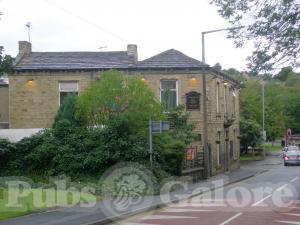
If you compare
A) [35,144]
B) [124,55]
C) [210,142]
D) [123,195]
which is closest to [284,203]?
[123,195]

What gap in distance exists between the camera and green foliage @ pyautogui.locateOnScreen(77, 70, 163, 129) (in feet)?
86.3

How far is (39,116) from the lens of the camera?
3750cm

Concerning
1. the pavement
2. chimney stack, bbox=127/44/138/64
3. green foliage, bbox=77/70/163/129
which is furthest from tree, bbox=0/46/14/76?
chimney stack, bbox=127/44/138/64

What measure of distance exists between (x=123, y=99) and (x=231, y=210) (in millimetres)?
9288

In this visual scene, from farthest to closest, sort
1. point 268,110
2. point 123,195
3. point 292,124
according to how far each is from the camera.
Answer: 1. point 292,124
2. point 268,110
3. point 123,195

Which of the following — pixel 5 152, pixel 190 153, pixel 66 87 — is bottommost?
pixel 190 153

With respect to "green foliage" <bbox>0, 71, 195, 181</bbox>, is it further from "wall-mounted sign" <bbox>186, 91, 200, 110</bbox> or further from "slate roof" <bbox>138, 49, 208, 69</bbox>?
"slate roof" <bbox>138, 49, 208, 69</bbox>

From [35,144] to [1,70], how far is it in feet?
38.2

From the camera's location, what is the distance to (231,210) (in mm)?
18734

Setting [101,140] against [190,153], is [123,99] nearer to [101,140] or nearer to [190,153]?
[101,140]

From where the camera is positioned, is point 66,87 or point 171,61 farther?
point 171,61

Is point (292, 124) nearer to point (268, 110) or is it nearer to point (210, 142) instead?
point (268, 110)

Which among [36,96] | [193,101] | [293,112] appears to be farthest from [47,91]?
[293,112]

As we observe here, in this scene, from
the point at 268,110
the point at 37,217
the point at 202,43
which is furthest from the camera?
the point at 268,110
